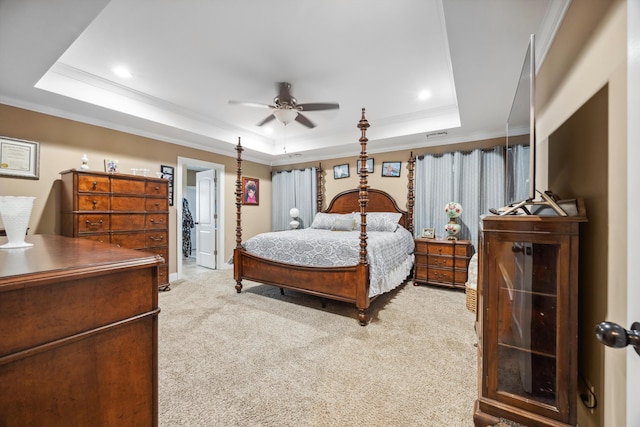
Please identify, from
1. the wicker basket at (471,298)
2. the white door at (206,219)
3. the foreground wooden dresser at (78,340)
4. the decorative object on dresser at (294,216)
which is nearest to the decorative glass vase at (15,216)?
the foreground wooden dresser at (78,340)

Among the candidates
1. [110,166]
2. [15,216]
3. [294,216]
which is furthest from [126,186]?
[294,216]

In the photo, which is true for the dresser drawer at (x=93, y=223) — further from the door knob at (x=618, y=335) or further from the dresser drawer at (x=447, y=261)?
the dresser drawer at (x=447, y=261)

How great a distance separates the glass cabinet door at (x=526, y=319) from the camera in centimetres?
125

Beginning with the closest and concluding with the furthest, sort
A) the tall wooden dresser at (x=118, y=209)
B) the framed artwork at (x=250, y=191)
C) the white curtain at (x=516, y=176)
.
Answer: the white curtain at (x=516, y=176)
the tall wooden dresser at (x=118, y=209)
the framed artwork at (x=250, y=191)

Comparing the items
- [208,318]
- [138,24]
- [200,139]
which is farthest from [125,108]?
[208,318]

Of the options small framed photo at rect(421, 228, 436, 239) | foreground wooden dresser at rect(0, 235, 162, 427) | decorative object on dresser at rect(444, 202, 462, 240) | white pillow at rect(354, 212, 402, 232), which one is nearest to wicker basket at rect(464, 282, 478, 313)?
decorative object on dresser at rect(444, 202, 462, 240)

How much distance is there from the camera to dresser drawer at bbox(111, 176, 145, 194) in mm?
3334

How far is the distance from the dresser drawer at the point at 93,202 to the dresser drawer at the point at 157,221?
1.64 ft

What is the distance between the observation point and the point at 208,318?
278 cm

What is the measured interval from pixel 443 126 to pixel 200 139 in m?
3.82

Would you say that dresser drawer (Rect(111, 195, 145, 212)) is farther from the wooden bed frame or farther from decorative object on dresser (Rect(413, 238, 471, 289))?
decorative object on dresser (Rect(413, 238, 471, 289))

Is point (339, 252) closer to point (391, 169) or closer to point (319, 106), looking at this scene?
point (319, 106)

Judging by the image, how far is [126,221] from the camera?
11.2 feet

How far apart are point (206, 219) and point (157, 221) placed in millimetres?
1631
